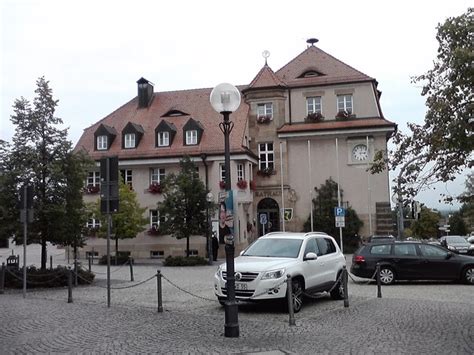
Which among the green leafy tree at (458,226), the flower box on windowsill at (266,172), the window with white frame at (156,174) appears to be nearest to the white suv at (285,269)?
the window with white frame at (156,174)

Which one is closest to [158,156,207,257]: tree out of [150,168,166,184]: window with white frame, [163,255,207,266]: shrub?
[163,255,207,266]: shrub

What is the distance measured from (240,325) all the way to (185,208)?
20.8 metres

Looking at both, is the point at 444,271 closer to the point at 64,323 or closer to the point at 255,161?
the point at 64,323

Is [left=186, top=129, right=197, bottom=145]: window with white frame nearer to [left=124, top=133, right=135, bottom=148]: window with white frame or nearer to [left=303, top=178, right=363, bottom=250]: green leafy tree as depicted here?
[left=124, top=133, right=135, bottom=148]: window with white frame

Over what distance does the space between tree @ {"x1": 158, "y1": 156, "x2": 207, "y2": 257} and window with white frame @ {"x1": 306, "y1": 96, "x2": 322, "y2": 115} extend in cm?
1398

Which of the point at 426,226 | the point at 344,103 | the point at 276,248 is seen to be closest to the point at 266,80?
the point at 344,103

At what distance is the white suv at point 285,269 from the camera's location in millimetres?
12281

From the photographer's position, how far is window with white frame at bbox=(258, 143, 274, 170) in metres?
42.4

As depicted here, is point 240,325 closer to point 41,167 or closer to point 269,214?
point 41,167

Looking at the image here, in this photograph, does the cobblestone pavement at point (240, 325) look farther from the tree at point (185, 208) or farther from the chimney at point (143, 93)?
the chimney at point (143, 93)

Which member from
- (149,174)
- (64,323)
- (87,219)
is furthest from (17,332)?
(149,174)

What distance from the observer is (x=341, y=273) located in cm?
1463

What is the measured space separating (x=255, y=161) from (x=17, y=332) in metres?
32.2

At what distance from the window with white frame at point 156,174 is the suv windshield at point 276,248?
2661cm
